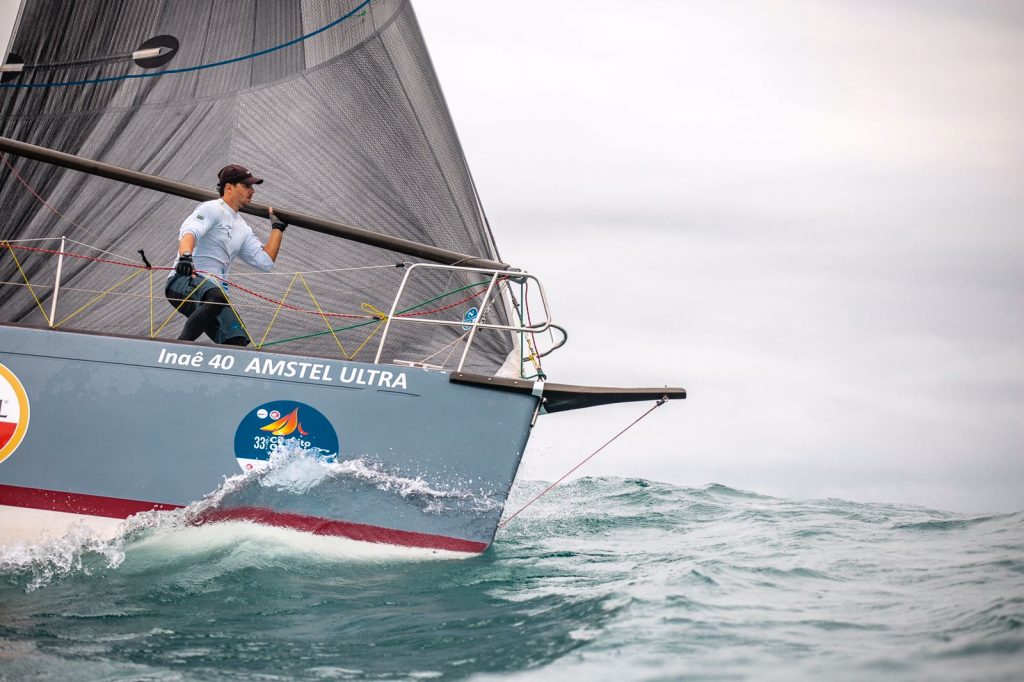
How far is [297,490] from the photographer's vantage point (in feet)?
21.1

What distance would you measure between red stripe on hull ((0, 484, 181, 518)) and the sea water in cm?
10

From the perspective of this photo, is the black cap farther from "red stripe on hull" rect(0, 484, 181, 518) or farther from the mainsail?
"red stripe on hull" rect(0, 484, 181, 518)

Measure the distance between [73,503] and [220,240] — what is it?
73.8 inches

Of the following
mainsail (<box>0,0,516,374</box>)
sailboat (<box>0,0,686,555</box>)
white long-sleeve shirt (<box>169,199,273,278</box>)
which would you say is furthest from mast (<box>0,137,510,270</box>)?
mainsail (<box>0,0,516,374</box>)

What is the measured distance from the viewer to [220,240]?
7102mm

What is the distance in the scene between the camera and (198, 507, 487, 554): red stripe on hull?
255 inches

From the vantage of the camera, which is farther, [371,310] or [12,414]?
[371,310]

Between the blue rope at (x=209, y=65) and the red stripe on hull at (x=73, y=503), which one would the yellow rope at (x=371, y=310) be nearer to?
the red stripe on hull at (x=73, y=503)

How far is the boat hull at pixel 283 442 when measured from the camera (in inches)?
252

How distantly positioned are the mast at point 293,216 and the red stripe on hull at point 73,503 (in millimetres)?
2039

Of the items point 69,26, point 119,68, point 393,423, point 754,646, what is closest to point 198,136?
point 119,68

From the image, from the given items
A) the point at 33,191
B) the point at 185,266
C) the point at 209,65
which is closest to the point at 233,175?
the point at 185,266

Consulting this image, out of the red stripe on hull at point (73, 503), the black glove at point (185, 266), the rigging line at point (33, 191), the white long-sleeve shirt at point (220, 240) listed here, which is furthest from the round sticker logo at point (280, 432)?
the rigging line at point (33, 191)

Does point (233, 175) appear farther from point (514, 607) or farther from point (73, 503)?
point (514, 607)
